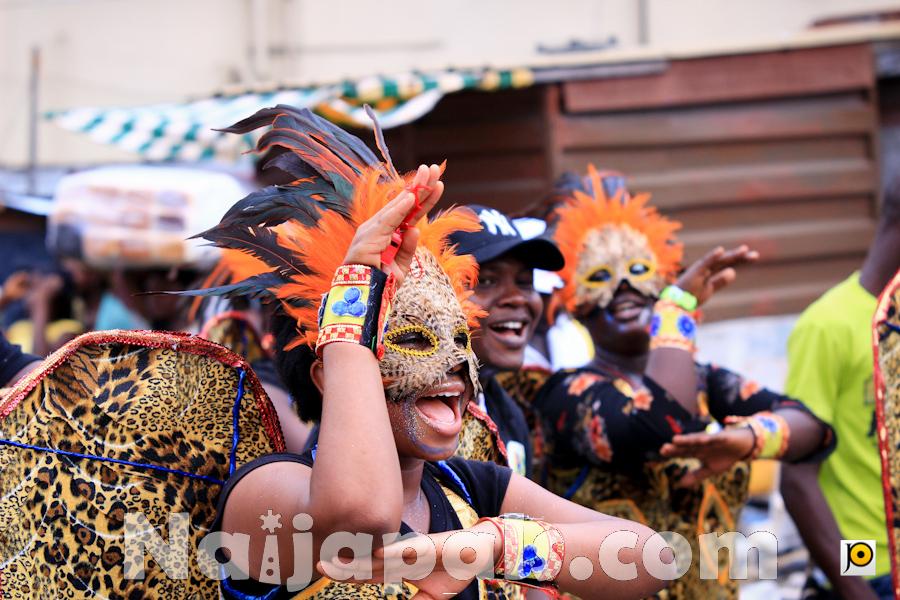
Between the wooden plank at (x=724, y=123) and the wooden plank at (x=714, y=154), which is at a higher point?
the wooden plank at (x=724, y=123)

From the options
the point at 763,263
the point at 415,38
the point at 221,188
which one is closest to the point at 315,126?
→ the point at 221,188

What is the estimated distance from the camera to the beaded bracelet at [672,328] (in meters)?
3.60

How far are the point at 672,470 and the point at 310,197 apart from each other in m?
1.95

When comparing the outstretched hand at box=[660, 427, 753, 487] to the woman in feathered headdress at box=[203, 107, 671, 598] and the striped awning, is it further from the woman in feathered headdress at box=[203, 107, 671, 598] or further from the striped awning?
the striped awning

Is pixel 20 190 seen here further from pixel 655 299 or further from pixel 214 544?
pixel 214 544

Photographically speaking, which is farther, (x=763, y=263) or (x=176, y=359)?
(x=763, y=263)

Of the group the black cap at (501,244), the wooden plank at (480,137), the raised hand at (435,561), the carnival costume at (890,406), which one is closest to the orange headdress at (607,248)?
the black cap at (501,244)

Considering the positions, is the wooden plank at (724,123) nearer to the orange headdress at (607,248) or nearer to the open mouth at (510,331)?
the orange headdress at (607,248)

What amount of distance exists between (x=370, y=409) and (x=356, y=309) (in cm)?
19

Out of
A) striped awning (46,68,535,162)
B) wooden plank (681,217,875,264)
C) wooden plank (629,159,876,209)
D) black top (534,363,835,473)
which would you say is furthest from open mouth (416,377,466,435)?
wooden plank (681,217,875,264)

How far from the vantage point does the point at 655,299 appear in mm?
4027

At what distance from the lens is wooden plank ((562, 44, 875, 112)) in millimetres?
7434

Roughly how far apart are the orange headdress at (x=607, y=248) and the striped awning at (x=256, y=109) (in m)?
2.22

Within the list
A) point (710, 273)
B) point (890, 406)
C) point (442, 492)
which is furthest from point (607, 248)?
point (442, 492)
